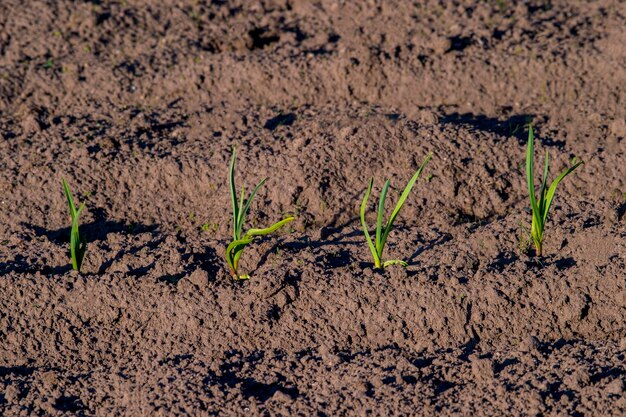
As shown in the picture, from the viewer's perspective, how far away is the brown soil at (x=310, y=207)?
3400mm

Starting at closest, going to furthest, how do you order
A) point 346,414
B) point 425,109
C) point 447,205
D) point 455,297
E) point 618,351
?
point 346,414 → point 618,351 → point 455,297 → point 447,205 → point 425,109

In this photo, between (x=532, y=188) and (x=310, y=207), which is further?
(x=310, y=207)

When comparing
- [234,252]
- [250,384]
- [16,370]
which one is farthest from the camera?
[234,252]

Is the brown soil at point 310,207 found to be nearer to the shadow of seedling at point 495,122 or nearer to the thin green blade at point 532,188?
the shadow of seedling at point 495,122

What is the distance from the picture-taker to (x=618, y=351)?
3.43 meters

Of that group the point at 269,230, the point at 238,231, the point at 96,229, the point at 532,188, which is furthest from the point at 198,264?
the point at 532,188

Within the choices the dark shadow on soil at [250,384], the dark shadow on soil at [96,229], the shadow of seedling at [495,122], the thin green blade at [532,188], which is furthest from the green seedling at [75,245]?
the shadow of seedling at [495,122]

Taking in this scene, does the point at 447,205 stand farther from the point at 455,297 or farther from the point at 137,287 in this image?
the point at 137,287

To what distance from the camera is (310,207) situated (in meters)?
4.32

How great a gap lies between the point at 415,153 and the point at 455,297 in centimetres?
106

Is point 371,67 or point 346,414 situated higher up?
point 371,67

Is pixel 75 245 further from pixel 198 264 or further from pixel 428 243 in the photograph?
pixel 428 243

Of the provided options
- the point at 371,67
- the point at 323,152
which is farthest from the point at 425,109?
the point at 323,152

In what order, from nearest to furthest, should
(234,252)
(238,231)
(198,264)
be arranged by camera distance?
(238,231)
(234,252)
(198,264)
